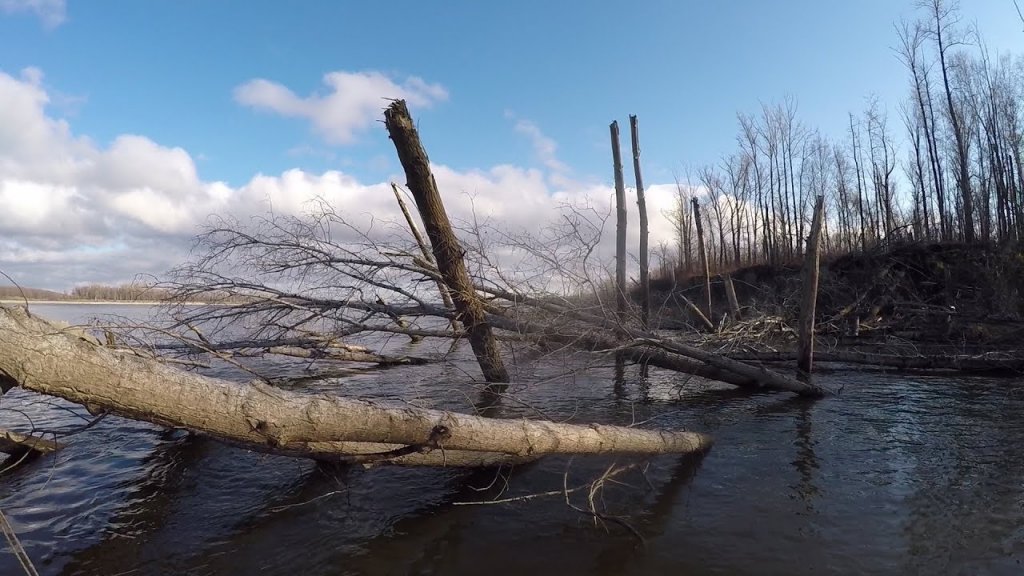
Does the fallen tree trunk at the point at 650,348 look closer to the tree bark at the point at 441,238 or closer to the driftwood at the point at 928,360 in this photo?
the tree bark at the point at 441,238

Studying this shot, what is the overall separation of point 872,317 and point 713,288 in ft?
43.7

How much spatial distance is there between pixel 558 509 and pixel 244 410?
263 centimetres

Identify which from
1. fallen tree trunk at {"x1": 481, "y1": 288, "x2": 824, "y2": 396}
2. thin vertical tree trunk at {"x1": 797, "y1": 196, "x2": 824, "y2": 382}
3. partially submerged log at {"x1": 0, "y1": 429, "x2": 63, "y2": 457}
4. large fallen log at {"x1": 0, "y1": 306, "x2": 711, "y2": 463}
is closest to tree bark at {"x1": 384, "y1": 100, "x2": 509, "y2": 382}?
fallen tree trunk at {"x1": 481, "y1": 288, "x2": 824, "y2": 396}

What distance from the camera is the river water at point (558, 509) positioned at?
3.44 meters

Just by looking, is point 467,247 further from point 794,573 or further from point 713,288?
point 713,288

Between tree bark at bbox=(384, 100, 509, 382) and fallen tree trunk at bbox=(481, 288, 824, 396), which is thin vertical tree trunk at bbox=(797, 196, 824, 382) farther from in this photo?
tree bark at bbox=(384, 100, 509, 382)

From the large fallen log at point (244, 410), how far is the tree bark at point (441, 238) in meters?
3.47

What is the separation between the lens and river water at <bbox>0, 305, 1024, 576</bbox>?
3.44 metres

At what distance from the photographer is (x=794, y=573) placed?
3.26 m

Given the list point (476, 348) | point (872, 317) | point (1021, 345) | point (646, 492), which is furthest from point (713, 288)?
point (646, 492)

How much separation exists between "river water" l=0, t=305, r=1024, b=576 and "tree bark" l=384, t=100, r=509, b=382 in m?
1.68

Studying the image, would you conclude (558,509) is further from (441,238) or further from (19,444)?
(19,444)

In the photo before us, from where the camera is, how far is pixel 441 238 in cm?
718

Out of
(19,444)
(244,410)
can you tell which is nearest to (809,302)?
(244,410)
